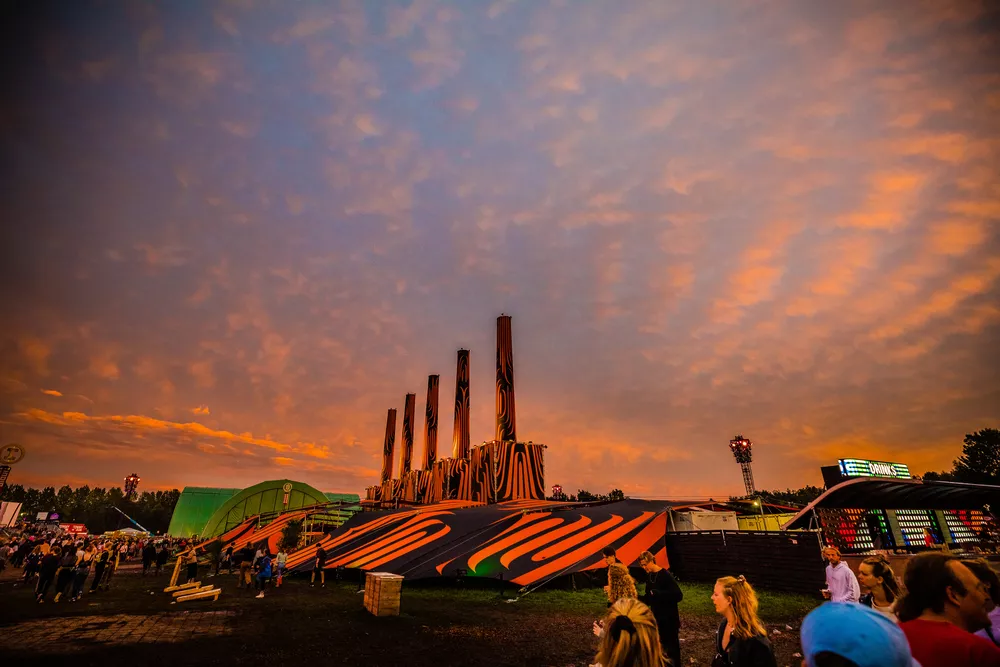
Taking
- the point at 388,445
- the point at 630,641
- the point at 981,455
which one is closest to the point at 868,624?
the point at 630,641

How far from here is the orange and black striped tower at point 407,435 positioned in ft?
180

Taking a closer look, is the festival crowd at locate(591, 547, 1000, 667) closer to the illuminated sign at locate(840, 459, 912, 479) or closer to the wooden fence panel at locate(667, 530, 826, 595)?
the wooden fence panel at locate(667, 530, 826, 595)

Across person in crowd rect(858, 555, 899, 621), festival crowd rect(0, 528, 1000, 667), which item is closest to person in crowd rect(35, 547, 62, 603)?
festival crowd rect(0, 528, 1000, 667)

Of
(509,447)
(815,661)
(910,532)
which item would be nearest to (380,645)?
(815,661)

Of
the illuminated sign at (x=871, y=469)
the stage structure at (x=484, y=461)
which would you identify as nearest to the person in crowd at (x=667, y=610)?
the illuminated sign at (x=871, y=469)

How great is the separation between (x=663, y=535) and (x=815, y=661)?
708 inches

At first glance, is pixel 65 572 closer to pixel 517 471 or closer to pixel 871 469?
pixel 517 471

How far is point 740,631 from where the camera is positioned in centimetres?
309

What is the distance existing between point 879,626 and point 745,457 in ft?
191

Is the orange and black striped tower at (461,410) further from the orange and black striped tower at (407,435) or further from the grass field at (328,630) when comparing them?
the grass field at (328,630)

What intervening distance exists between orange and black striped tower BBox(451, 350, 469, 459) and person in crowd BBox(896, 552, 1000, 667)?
40705 mm

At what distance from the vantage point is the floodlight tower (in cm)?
5028

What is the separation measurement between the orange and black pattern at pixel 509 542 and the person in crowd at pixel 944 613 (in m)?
13.5

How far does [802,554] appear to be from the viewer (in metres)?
13.0
